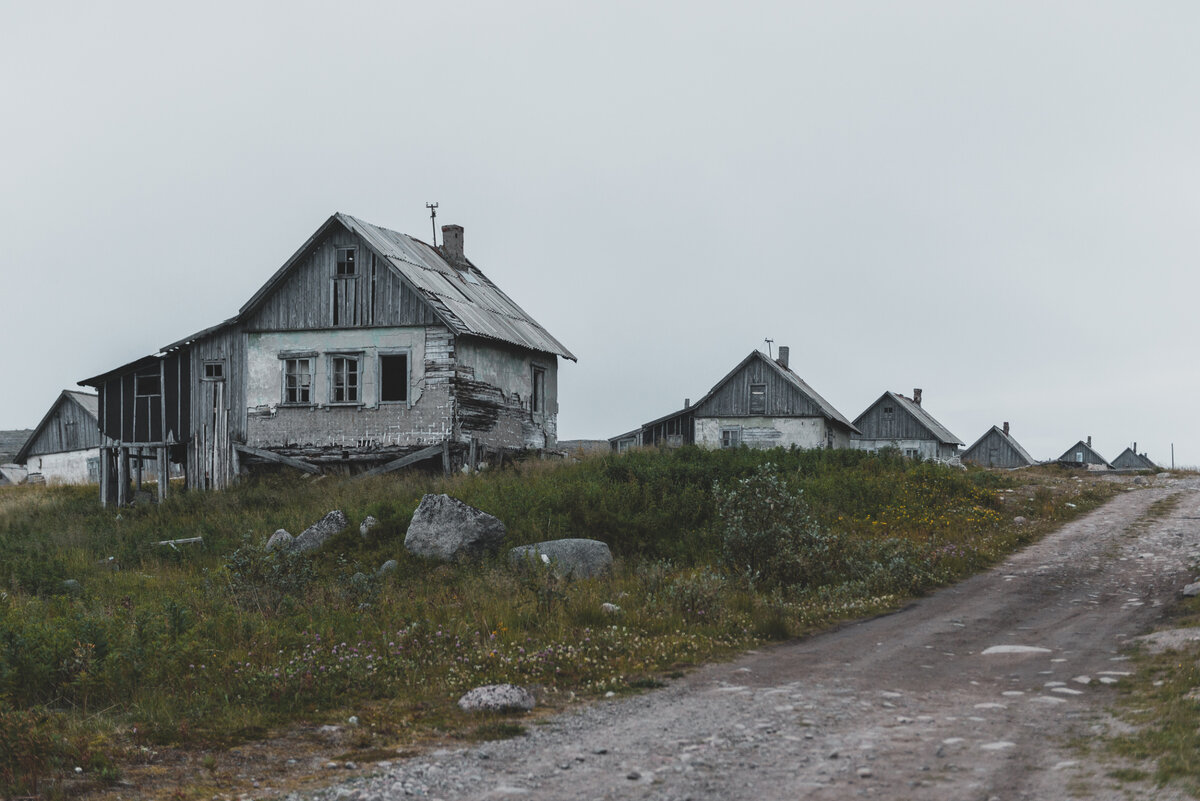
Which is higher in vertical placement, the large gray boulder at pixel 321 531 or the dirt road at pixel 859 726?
the large gray boulder at pixel 321 531

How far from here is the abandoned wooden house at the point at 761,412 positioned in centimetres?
4475

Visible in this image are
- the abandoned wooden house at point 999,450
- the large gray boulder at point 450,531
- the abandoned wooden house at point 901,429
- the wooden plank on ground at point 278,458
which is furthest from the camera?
the abandoned wooden house at point 999,450

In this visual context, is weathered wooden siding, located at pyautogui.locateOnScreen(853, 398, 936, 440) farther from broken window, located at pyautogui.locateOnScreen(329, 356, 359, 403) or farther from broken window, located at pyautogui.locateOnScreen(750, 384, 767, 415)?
broken window, located at pyautogui.locateOnScreen(329, 356, 359, 403)

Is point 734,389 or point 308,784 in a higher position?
point 734,389

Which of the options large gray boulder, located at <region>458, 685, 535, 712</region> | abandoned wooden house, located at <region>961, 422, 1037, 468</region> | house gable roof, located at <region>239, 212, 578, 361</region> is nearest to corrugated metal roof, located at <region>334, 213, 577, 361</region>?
house gable roof, located at <region>239, 212, 578, 361</region>

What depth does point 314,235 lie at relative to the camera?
27.3 metres

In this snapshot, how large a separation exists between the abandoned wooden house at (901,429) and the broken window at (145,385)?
4126 cm

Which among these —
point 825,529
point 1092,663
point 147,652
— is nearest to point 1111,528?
point 825,529

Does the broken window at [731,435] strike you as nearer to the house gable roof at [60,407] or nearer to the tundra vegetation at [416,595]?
the tundra vegetation at [416,595]

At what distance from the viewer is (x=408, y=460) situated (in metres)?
26.5

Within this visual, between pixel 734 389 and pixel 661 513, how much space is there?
27.7 meters

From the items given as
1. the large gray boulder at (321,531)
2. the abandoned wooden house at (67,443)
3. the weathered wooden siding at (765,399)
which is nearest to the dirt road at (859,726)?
the large gray boulder at (321,531)

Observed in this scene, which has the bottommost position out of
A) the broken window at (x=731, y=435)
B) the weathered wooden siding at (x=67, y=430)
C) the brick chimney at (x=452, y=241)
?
the broken window at (x=731, y=435)

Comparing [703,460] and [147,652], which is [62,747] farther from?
[703,460]
